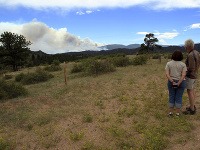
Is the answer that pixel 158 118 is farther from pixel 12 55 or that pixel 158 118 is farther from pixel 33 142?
pixel 12 55

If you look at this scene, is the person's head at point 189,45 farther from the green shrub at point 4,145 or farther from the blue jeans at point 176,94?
the green shrub at point 4,145

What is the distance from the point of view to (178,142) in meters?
6.96

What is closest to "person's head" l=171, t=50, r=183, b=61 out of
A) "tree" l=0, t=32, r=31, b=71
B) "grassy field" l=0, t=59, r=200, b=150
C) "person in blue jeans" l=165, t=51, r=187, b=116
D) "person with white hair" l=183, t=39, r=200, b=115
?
"person in blue jeans" l=165, t=51, r=187, b=116

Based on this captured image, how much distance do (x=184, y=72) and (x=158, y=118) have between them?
1599 millimetres

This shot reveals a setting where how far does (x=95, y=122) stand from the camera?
343 inches

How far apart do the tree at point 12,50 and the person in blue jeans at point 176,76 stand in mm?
40146

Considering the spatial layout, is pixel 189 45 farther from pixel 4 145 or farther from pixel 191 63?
pixel 4 145

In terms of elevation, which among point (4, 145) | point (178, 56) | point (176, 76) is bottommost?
point (4, 145)

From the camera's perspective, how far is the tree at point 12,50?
45362 mm

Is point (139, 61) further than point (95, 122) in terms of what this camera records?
Yes

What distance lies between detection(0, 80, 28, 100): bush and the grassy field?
24.1 inches

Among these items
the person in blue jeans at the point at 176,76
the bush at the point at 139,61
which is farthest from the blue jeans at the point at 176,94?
the bush at the point at 139,61

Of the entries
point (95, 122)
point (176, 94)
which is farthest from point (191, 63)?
point (95, 122)

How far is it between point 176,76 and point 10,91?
8.36 m
